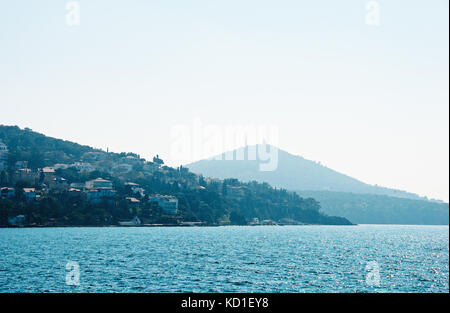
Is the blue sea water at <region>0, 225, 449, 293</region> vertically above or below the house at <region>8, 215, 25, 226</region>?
below

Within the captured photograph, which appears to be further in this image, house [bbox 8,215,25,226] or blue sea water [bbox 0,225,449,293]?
house [bbox 8,215,25,226]

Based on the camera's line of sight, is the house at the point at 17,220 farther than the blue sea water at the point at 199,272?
Yes

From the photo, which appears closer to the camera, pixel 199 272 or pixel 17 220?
pixel 199 272

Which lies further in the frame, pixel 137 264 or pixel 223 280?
pixel 137 264

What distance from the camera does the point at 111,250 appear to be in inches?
4154

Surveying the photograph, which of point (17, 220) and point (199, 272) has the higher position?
point (17, 220)

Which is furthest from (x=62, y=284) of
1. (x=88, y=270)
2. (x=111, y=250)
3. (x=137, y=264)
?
(x=111, y=250)

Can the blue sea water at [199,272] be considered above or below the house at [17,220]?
below

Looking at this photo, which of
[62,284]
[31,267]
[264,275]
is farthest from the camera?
[31,267]
